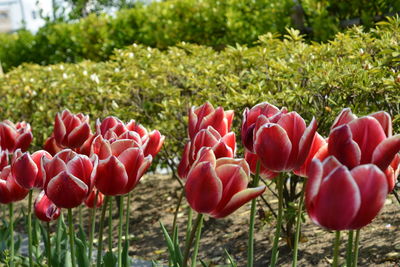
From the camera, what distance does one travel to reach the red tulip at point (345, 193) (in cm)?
117

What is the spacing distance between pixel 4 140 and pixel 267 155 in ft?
4.72

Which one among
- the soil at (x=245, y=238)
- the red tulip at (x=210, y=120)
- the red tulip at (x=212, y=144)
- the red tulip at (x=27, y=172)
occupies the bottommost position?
the soil at (x=245, y=238)

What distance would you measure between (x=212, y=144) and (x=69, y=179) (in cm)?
41

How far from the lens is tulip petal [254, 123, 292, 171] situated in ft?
4.90

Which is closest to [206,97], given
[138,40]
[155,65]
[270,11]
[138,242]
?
[155,65]

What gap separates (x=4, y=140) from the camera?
256cm

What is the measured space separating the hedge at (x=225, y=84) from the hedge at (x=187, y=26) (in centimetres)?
108

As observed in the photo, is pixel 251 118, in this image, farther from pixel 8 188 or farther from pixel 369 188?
pixel 8 188

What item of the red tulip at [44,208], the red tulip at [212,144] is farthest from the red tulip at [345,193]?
the red tulip at [44,208]

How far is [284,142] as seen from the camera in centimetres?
Answer: 150

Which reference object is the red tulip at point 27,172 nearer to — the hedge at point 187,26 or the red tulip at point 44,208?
the red tulip at point 44,208

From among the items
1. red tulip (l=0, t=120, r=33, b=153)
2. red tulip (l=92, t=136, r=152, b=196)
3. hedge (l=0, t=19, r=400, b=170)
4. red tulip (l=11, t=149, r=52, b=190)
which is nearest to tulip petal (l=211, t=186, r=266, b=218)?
red tulip (l=92, t=136, r=152, b=196)

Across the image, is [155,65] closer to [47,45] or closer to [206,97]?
[206,97]

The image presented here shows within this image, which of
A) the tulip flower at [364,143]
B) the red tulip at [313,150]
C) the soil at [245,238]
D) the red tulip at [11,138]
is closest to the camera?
the tulip flower at [364,143]
